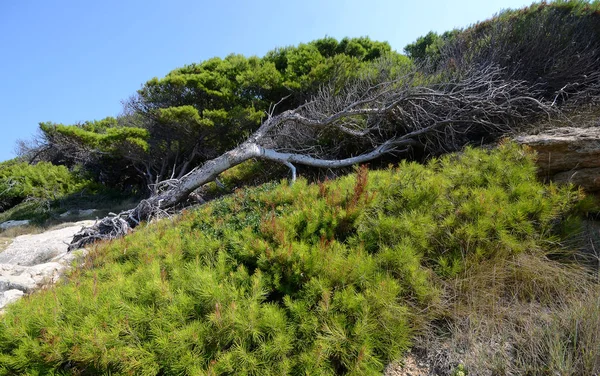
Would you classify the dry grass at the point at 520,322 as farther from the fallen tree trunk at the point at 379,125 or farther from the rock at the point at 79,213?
the rock at the point at 79,213

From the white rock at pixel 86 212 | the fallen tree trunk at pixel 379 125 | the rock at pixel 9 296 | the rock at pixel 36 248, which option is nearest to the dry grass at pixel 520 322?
the fallen tree trunk at pixel 379 125

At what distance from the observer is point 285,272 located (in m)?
2.45

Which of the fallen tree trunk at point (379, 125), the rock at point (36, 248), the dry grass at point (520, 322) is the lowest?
the dry grass at point (520, 322)

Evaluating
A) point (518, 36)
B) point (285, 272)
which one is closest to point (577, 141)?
point (285, 272)

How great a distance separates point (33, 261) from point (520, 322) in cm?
869

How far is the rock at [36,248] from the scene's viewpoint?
673 cm

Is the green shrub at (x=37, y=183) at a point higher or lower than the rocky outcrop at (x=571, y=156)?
higher

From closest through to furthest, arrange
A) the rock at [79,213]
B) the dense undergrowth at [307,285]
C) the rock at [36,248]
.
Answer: the dense undergrowth at [307,285], the rock at [36,248], the rock at [79,213]

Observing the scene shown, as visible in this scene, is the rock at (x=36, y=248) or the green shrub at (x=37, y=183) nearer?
→ the rock at (x=36, y=248)

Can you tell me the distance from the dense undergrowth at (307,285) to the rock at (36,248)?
4.58m

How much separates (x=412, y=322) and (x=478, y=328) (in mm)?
462

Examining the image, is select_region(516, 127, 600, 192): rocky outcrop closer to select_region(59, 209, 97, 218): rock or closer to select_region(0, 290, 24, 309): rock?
select_region(0, 290, 24, 309): rock

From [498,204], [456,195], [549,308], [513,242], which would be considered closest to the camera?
[549,308]

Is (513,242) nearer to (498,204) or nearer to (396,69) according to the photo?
(498,204)
